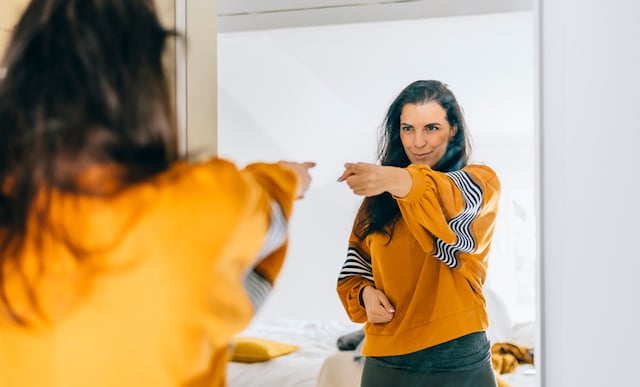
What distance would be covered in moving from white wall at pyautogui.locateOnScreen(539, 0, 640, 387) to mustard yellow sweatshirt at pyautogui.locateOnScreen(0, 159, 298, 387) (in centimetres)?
70

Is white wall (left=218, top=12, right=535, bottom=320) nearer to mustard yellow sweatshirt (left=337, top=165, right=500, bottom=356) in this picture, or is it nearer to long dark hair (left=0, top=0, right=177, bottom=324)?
mustard yellow sweatshirt (left=337, top=165, right=500, bottom=356)

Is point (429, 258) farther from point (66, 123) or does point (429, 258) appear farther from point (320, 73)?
point (66, 123)

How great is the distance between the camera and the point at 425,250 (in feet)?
4.17

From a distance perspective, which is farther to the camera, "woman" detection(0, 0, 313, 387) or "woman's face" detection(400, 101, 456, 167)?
"woman's face" detection(400, 101, 456, 167)

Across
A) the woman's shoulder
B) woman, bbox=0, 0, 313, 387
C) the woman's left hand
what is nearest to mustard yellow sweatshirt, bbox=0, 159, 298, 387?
woman, bbox=0, 0, 313, 387

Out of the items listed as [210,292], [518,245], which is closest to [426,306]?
[518,245]

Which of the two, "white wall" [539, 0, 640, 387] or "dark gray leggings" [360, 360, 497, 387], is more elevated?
"white wall" [539, 0, 640, 387]

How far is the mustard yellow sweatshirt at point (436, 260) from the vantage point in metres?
1.26

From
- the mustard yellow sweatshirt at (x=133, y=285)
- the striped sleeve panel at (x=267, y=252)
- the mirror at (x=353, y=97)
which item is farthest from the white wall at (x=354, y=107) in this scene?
the mustard yellow sweatshirt at (x=133, y=285)

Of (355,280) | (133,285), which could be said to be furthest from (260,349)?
(133,285)

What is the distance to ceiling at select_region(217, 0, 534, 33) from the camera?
1.32 metres

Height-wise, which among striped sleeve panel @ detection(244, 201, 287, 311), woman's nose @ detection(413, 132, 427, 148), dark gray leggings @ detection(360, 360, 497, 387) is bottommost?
dark gray leggings @ detection(360, 360, 497, 387)

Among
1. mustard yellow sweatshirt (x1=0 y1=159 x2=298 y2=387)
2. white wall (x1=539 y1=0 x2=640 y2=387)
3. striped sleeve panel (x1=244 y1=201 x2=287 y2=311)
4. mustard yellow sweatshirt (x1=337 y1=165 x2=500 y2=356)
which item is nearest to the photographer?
mustard yellow sweatshirt (x1=0 y1=159 x2=298 y2=387)

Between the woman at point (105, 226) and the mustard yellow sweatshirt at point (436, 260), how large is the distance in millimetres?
543
